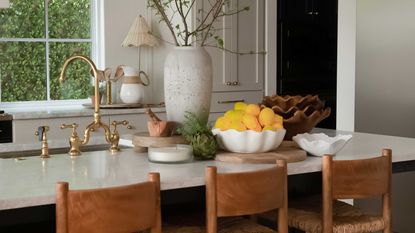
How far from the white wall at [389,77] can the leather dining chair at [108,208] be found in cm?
233

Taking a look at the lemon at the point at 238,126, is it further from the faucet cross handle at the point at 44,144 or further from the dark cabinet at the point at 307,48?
the dark cabinet at the point at 307,48

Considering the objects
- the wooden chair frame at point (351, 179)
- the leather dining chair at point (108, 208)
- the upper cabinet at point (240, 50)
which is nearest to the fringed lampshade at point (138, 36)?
the upper cabinet at point (240, 50)

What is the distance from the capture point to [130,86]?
5180mm

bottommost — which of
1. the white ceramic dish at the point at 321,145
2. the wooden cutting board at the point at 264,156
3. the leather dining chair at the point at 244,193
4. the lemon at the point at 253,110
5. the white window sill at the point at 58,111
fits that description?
the leather dining chair at the point at 244,193

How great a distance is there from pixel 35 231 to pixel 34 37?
3.19 metres

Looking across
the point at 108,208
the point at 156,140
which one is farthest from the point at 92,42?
the point at 108,208

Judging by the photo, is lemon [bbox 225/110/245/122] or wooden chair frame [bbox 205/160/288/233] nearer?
wooden chair frame [bbox 205/160/288/233]

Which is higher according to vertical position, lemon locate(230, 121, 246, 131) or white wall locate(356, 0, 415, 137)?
white wall locate(356, 0, 415, 137)

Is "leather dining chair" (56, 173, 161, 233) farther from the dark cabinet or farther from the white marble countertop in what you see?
the dark cabinet

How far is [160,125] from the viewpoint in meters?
2.59

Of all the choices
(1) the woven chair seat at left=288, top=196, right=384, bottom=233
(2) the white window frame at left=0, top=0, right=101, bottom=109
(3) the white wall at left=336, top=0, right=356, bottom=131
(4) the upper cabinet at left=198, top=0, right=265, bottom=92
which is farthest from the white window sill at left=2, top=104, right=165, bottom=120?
(1) the woven chair seat at left=288, top=196, right=384, bottom=233

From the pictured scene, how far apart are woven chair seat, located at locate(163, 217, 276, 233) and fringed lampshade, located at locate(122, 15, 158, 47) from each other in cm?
291

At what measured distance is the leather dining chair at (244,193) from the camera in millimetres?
2119

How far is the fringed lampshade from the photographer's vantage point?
5188 millimetres
